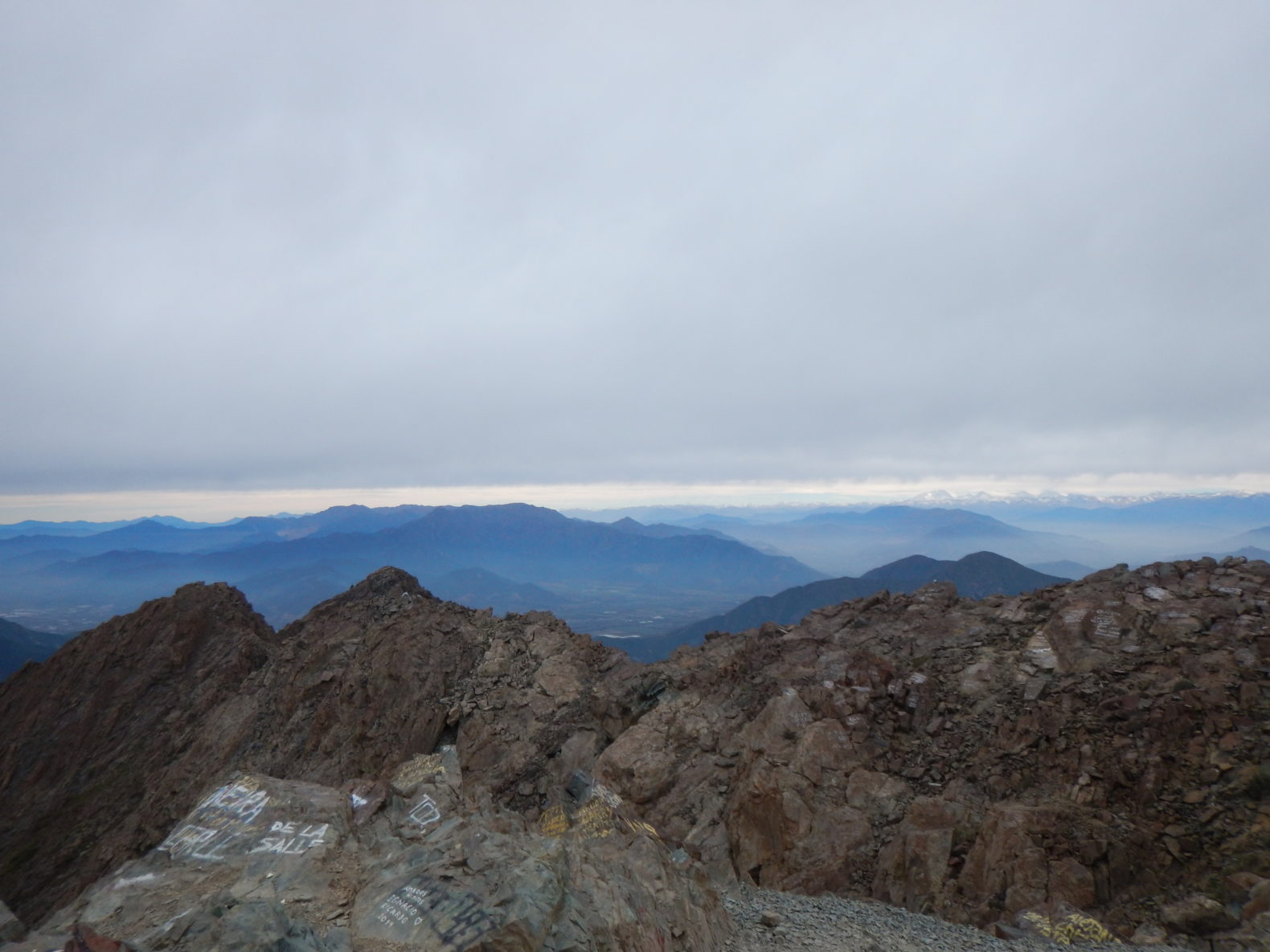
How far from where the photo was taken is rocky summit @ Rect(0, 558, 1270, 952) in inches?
403

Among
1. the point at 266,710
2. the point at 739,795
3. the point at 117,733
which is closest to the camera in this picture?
the point at 739,795

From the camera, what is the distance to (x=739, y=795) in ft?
66.8

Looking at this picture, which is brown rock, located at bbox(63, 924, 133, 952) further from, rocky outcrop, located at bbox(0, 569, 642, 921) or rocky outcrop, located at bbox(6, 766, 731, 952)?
rocky outcrop, located at bbox(0, 569, 642, 921)

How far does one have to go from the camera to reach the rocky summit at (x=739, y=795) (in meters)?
10.2

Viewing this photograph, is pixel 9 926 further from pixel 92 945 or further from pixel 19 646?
pixel 19 646

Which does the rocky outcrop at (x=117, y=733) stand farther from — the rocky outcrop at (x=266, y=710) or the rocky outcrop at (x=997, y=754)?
the rocky outcrop at (x=997, y=754)

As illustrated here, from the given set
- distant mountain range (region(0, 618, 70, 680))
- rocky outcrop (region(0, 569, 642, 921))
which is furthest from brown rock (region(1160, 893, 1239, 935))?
distant mountain range (region(0, 618, 70, 680))

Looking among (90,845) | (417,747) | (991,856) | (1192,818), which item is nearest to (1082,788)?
(1192,818)

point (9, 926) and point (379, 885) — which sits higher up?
point (9, 926)

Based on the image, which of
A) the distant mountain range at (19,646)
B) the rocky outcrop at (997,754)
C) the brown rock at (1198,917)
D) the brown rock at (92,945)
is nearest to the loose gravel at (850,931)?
the brown rock at (1198,917)

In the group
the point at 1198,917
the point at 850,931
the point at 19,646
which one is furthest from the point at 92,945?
the point at 19,646

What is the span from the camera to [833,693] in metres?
22.3

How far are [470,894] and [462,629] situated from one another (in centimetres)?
2761

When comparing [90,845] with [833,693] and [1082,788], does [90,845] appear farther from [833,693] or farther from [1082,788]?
[1082,788]
